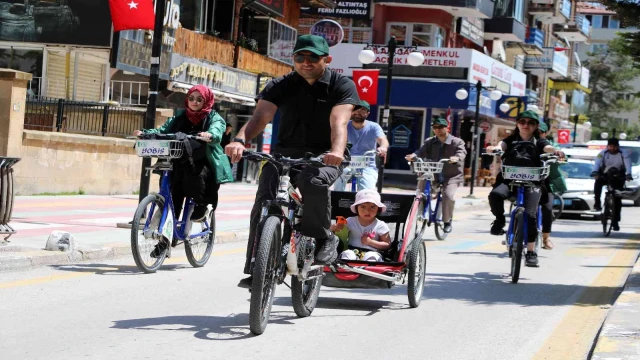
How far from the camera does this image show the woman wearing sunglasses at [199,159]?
36.1 feet

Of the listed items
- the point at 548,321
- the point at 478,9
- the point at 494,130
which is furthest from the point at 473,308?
the point at 494,130

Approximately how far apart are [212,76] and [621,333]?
24771 millimetres

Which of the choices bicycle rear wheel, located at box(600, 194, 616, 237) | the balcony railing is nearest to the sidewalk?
bicycle rear wheel, located at box(600, 194, 616, 237)

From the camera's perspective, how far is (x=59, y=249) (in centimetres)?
1123

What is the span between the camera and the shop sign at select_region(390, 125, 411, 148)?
4731cm

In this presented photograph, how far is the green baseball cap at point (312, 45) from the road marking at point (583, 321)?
7.93 ft

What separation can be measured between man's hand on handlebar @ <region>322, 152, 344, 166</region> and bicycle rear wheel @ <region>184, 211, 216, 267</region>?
412cm

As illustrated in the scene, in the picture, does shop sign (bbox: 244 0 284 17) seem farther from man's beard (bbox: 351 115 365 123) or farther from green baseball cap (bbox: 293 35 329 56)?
green baseball cap (bbox: 293 35 329 56)

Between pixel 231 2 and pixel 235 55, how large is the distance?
1.57 metres

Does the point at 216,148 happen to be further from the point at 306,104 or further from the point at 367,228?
the point at 306,104

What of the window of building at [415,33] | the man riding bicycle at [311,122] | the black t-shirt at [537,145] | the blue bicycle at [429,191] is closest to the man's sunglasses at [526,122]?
the black t-shirt at [537,145]

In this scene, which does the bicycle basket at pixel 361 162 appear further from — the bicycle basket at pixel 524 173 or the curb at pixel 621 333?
the curb at pixel 621 333

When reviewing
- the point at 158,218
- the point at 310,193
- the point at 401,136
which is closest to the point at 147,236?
the point at 158,218

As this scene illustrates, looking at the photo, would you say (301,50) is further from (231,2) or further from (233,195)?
(231,2)
